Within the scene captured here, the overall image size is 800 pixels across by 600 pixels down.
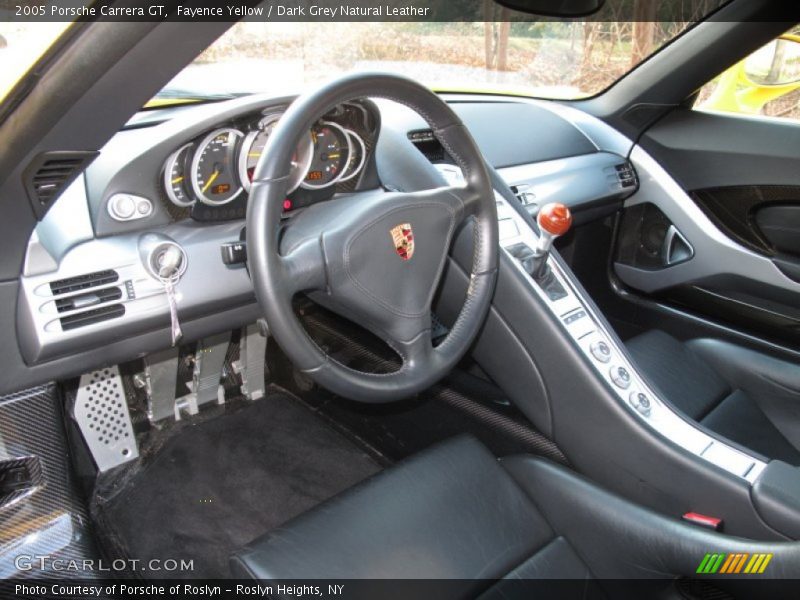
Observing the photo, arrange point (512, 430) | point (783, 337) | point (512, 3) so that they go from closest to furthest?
point (512, 3), point (512, 430), point (783, 337)

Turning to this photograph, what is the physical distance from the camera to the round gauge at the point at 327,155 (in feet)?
5.16

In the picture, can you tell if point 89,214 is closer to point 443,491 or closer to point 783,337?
point 443,491

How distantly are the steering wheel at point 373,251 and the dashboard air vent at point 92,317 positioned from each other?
399 mm

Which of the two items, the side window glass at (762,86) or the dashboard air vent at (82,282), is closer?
the dashboard air vent at (82,282)

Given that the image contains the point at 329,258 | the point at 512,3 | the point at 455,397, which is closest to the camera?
the point at 329,258

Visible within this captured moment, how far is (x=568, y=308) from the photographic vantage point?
1.76 meters

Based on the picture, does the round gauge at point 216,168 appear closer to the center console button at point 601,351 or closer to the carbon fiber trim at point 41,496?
the carbon fiber trim at point 41,496

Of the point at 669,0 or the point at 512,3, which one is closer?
the point at 512,3

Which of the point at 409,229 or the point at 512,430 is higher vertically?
the point at 409,229

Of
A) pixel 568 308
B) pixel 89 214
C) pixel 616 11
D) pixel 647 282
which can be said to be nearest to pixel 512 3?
pixel 568 308

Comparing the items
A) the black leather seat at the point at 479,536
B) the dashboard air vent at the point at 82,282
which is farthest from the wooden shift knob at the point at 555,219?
the dashboard air vent at the point at 82,282

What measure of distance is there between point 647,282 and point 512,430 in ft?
3.61

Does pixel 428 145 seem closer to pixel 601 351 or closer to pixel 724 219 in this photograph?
pixel 601 351

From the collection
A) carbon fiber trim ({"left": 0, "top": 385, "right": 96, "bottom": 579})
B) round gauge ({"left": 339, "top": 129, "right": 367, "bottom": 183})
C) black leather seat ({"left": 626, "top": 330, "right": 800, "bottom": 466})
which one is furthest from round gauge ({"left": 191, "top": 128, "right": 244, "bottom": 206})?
black leather seat ({"left": 626, "top": 330, "right": 800, "bottom": 466})
